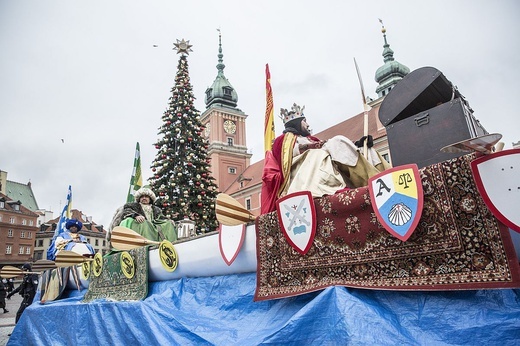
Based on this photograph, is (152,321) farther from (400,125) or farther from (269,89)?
(269,89)

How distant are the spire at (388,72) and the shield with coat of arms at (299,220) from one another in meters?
26.3

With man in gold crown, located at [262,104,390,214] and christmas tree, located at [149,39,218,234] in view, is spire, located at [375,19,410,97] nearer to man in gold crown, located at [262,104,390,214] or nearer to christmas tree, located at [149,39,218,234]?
christmas tree, located at [149,39,218,234]

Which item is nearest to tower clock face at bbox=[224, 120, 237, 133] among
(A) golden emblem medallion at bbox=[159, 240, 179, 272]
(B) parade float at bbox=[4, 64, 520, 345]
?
(A) golden emblem medallion at bbox=[159, 240, 179, 272]

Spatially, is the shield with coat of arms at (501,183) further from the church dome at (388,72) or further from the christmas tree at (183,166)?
the church dome at (388,72)

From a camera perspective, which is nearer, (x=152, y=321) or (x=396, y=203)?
(x=396, y=203)

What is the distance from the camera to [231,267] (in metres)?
2.64

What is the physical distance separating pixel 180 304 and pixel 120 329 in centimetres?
57

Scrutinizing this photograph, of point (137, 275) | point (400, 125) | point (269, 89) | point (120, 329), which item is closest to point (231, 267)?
point (120, 329)

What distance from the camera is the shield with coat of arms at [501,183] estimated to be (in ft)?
4.15

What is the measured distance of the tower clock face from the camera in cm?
3966

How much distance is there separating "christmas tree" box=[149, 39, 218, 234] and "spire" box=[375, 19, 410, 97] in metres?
19.5

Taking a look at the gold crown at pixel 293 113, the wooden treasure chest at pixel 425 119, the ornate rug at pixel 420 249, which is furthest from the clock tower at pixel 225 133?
the ornate rug at pixel 420 249

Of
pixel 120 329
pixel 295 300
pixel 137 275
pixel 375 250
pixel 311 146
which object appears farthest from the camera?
pixel 137 275

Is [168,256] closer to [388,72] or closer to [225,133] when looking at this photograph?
[388,72]
